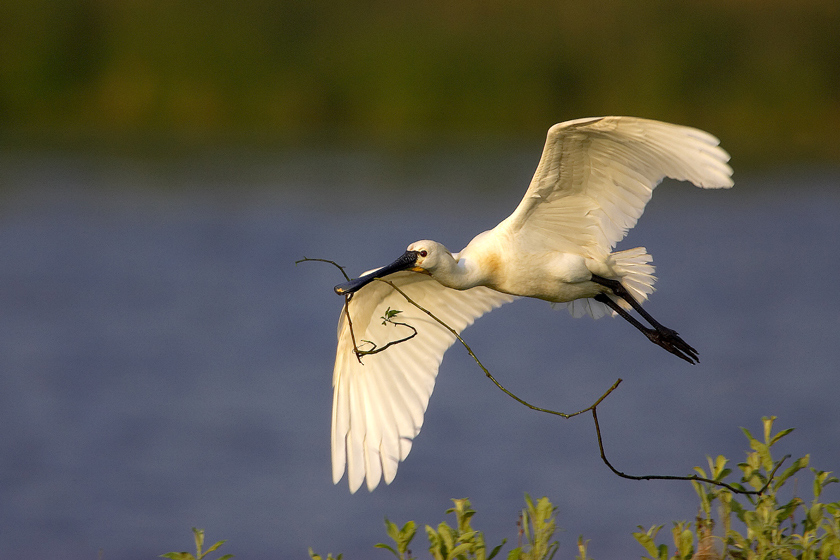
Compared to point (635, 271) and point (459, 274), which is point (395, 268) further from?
point (635, 271)

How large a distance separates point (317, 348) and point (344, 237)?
3.54 metres

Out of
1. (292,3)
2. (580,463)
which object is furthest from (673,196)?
(580,463)

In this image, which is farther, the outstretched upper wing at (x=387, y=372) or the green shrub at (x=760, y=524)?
the outstretched upper wing at (x=387, y=372)

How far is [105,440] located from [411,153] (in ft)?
38.4

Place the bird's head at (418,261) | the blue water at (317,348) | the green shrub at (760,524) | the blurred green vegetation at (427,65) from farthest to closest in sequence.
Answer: the blurred green vegetation at (427,65), the blue water at (317,348), the bird's head at (418,261), the green shrub at (760,524)

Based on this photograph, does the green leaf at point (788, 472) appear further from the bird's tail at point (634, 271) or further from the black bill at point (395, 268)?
the black bill at point (395, 268)

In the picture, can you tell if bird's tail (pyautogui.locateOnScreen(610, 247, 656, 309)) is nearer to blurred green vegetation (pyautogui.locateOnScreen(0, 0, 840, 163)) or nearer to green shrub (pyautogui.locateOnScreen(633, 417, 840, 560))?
green shrub (pyautogui.locateOnScreen(633, 417, 840, 560))

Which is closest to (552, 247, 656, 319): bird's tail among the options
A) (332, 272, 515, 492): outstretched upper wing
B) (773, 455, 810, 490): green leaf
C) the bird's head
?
(332, 272, 515, 492): outstretched upper wing

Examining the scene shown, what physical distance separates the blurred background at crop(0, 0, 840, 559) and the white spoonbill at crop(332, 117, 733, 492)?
3.06m

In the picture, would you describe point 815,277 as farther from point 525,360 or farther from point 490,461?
point 490,461

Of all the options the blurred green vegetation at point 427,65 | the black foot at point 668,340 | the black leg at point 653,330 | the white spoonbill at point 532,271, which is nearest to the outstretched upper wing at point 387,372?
the white spoonbill at point 532,271

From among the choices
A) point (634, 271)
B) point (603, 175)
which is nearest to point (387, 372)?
point (634, 271)

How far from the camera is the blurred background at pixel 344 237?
1125 centimetres

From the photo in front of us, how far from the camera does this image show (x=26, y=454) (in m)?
11.4
